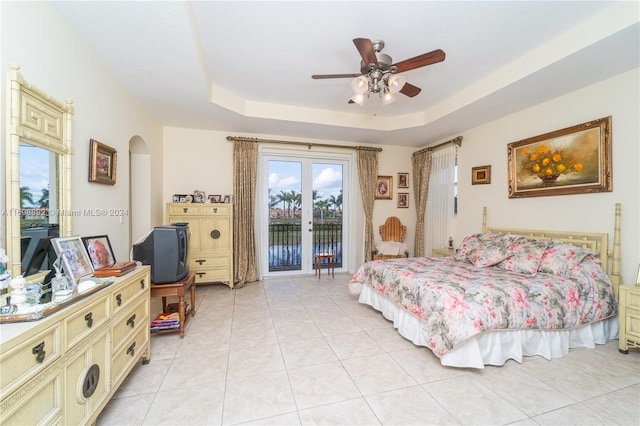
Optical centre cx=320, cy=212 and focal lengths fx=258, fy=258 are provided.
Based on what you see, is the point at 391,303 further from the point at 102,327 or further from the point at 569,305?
the point at 102,327

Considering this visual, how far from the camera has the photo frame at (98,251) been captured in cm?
179

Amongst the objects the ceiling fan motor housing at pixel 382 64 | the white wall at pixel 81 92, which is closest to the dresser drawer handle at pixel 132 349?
the white wall at pixel 81 92

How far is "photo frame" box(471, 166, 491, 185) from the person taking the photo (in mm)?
3789

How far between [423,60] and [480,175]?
2539mm

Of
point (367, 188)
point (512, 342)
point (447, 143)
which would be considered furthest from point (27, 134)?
point (447, 143)

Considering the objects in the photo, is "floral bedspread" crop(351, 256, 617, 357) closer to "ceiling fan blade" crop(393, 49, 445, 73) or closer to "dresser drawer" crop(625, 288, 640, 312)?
"dresser drawer" crop(625, 288, 640, 312)

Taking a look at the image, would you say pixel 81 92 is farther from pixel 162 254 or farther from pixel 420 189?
pixel 420 189

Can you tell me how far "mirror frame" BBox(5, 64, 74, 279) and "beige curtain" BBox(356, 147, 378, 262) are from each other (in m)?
4.01

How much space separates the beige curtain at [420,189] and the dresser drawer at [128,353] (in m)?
4.40

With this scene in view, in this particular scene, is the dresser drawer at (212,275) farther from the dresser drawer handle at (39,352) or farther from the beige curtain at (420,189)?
the beige curtain at (420,189)

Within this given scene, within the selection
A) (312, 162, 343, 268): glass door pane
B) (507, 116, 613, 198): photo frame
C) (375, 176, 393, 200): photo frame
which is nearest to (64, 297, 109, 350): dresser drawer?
(312, 162, 343, 268): glass door pane

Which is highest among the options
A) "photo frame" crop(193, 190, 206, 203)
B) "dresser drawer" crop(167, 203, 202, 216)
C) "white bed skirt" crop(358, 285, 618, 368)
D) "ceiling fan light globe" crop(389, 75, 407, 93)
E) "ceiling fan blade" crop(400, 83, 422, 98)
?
"ceiling fan blade" crop(400, 83, 422, 98)

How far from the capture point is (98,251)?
186 centimetres

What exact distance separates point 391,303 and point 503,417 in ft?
4.33
